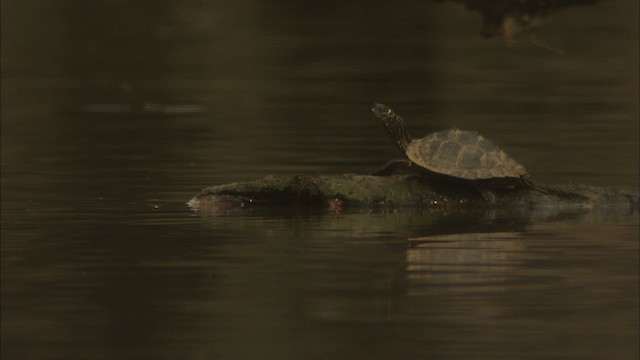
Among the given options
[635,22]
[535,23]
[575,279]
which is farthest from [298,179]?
[635,22]

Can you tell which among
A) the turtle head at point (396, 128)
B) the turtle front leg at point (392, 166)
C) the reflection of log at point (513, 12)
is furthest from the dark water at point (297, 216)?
the turtle head at point (396, 128)

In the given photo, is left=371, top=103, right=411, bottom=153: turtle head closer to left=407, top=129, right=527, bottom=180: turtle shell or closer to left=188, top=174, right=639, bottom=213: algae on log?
left=407, top=129, right=527, bottom=180: turtle shell

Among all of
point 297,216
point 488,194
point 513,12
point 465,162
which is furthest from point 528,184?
point 513,12

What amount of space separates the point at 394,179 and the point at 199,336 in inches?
230

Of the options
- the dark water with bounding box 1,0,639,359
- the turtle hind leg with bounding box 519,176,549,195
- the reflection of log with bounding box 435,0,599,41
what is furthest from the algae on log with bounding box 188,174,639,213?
the reflection of log with bounding box 435,0,599,41

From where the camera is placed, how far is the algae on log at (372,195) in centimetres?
1457

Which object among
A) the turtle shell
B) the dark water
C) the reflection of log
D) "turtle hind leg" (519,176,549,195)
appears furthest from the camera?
"turtle hind leg" (519,176,549,195)

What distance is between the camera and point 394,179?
14953 millimetres

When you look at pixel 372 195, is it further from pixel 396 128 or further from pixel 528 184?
pixel 528 184

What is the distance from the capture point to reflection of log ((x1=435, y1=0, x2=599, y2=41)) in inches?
368

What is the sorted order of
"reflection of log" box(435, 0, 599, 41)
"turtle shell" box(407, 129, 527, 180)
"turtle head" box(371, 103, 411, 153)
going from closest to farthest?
"reflection of log" box(435, 0, 599, 41) → "turtle shell" box(407, 129, 527, 180) → "turtle head" box(371, 103, 411, 153)

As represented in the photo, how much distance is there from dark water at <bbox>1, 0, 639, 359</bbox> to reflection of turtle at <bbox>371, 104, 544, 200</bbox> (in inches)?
19.5

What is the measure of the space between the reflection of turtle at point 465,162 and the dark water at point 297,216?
0.49 metres

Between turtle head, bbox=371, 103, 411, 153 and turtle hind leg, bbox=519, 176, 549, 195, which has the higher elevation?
turtle head, bbox=371, 103, 411, 153
